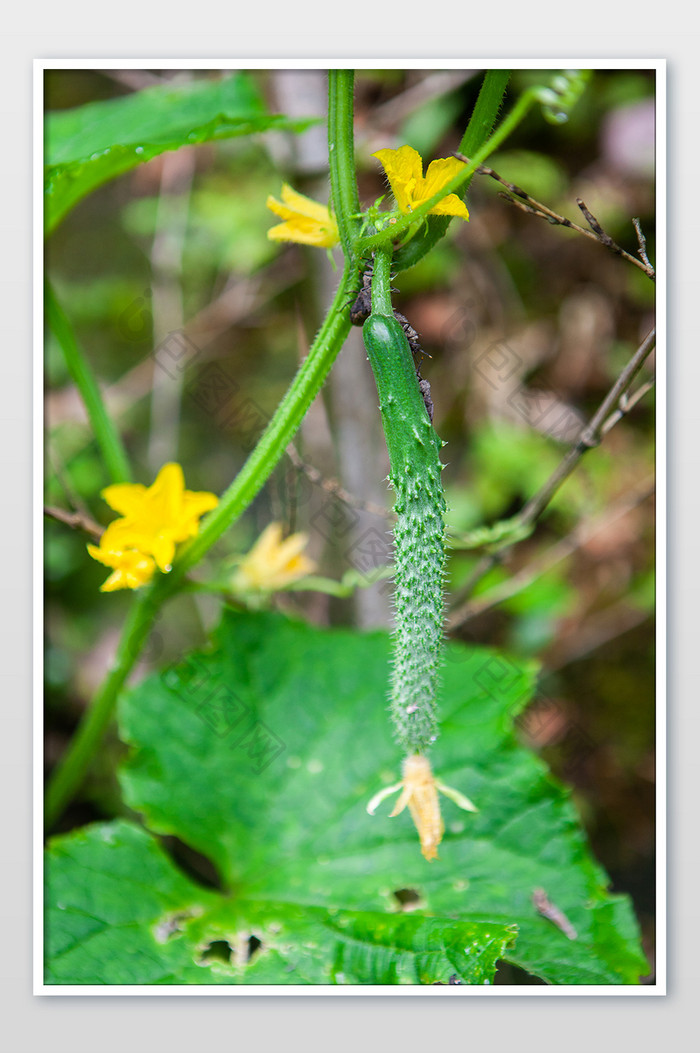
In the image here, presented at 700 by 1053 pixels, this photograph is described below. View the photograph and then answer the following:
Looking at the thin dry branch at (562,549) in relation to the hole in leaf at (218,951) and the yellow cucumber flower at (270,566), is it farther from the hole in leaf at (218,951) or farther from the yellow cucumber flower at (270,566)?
the hole in leaf at (218,951)

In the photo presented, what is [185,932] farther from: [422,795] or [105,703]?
[422,795]

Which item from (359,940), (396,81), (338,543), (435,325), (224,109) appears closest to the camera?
(359,940)

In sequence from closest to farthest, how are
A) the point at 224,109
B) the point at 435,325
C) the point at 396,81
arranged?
the point at 224,109
the point at 396,81
the point at 435,325

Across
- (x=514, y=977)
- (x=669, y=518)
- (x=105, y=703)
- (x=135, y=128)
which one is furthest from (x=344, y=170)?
(x=514, y=977)

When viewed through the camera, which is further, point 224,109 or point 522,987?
point 224,109

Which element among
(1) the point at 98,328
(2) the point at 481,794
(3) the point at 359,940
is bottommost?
(3) the point at 359,940

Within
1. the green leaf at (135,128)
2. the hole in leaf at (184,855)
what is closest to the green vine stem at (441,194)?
the green leaf at (135,128)

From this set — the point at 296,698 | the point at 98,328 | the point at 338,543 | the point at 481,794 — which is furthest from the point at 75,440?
Answer: the point at 481,794

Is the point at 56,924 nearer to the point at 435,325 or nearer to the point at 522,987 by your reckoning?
the point at 522,987
